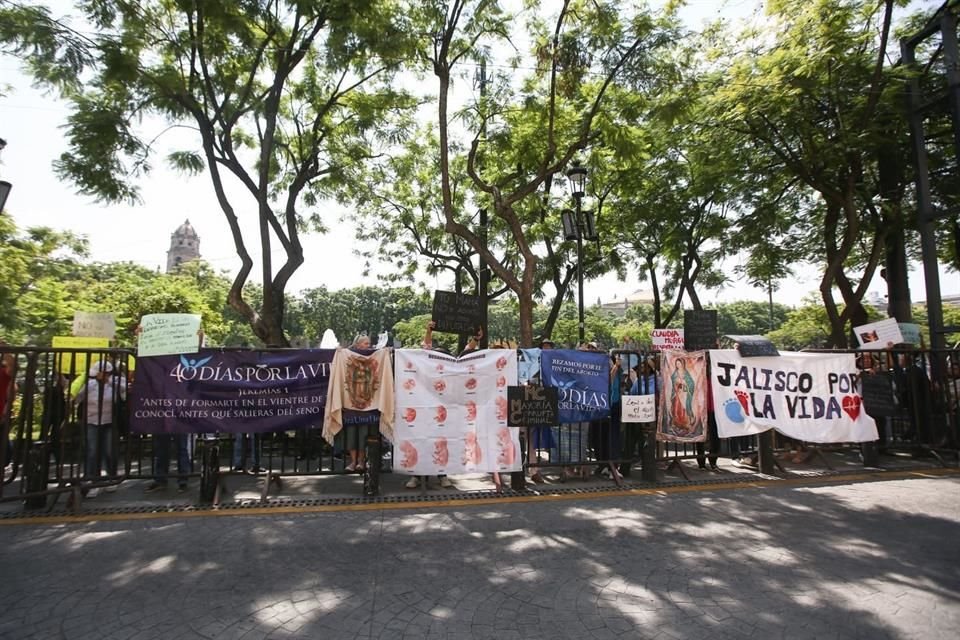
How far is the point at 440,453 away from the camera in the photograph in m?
7.06

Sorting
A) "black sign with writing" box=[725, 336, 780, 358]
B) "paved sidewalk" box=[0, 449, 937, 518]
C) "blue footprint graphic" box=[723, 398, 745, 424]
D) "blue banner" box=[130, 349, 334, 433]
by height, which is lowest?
"paved sidewalk" box=[0, 449, 937, 518]

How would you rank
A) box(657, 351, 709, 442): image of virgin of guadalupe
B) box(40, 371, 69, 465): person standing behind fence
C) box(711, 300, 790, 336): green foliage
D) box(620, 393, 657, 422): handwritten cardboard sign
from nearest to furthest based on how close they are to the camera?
box(40, 371, 69, 465): person standing behind fence, box(620, 393, 657, 422): handwritten cardboard sign, box(657, 351, 709, 442): image of virgin of guadalupe, box(711, 300, 790, 336): green foliage

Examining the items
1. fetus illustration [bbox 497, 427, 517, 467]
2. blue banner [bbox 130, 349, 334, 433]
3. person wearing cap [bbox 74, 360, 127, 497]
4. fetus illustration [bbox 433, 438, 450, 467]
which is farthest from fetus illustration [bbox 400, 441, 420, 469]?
person wearing cap [bbox 74, 360, 127, 497]

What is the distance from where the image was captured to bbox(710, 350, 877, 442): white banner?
319 inches

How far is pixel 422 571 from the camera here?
14.6 feet

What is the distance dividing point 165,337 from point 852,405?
10.4 m

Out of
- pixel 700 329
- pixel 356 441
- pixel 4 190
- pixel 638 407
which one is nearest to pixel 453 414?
pixel 356 441

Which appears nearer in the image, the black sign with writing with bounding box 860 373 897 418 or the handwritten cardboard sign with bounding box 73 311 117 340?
the handwritten cardboard sign with bounding box 73 311 117 340

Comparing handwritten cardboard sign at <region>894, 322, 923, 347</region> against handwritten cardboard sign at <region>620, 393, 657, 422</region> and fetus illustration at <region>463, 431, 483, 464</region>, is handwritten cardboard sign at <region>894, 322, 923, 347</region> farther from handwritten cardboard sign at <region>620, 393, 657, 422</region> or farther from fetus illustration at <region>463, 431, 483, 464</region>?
fetus illustration at <region>463, 431, 483, 464</region>

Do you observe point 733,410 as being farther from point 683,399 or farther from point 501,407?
point 501,407

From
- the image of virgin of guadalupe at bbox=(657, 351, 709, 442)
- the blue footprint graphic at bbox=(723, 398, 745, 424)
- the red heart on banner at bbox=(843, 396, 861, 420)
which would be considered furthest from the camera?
the red heart on banner at bbox=(843, 396, 861, 420)

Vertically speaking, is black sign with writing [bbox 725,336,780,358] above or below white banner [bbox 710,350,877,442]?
above

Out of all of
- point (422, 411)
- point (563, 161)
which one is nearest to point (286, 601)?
point (422, 411)

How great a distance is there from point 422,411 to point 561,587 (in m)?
3.41
